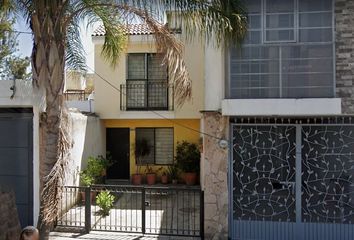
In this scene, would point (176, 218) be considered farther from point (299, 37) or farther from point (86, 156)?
point (299, 37)

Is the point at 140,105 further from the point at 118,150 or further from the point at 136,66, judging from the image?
the point at 118,150

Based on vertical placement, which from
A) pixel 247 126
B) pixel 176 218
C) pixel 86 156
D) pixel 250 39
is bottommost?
pixel 176 218

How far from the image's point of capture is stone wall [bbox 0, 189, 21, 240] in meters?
8.90

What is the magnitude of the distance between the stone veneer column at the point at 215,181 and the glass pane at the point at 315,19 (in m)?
2.99

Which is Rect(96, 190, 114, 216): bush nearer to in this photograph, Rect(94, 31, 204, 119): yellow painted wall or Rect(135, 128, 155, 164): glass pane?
Rect(94, 31, 204, 119): yellow painted wall

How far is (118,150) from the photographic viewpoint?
17.5 meters

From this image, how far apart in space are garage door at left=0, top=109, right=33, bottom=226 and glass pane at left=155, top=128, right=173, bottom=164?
749cm

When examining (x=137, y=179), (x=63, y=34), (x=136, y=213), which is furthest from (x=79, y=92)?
(x=63, y=34)

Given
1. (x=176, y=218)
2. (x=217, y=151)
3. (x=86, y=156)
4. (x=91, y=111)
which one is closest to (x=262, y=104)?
(x=217, y=151)

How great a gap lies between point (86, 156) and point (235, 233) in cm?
712

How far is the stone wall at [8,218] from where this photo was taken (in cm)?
890

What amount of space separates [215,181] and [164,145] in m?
8.25

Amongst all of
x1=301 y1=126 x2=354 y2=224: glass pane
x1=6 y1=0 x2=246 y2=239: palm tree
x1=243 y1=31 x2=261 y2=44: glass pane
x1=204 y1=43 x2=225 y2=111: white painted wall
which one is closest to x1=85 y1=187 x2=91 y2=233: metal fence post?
x1=6 y1=0 x2=246 y2=239: palm tree

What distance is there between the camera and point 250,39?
29.7 ft
